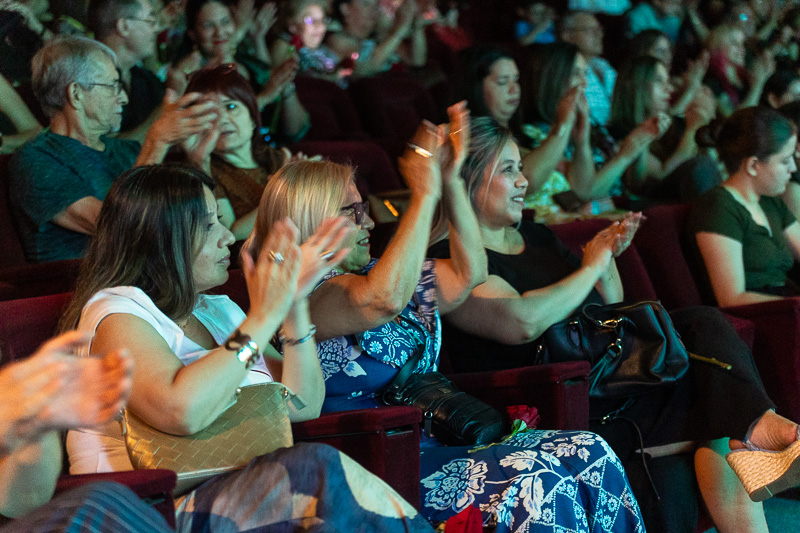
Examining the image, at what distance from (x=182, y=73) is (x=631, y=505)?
2.15 metres

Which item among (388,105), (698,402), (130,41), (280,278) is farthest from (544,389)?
(388,105)

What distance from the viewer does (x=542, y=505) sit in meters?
1.71

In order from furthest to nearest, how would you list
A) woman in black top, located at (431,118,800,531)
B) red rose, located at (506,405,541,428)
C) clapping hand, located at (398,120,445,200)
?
1. woman in black top, located at (431,118,800,531)
2. red rose, located at (506,405,541,428)
3. clapping hand, located at (398,120,445,200)

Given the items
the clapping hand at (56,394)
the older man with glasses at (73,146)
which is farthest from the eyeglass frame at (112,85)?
the clapping hand at (56,394)

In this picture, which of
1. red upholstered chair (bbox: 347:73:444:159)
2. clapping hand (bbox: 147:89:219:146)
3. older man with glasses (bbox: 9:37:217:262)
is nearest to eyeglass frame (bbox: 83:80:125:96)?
older man with glasses (bbox: 9:37:217:262)

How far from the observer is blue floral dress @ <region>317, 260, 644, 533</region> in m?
1.72

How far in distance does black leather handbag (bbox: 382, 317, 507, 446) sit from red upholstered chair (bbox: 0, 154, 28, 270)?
120 centimetres

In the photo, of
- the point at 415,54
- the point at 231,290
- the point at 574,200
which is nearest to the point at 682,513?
the point at 231,290

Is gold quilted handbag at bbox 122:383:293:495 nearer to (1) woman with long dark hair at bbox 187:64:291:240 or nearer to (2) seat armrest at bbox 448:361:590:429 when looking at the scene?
(2) seat armrest at bbox 448:361:590:429

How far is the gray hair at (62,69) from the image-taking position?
244 centimetres

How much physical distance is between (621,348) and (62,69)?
67.5 inches

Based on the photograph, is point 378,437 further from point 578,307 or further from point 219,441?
point 578,307

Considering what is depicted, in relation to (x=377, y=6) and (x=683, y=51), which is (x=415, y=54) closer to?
(x=377, y=6)

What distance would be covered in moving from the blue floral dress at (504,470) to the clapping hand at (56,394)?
2.75ft
